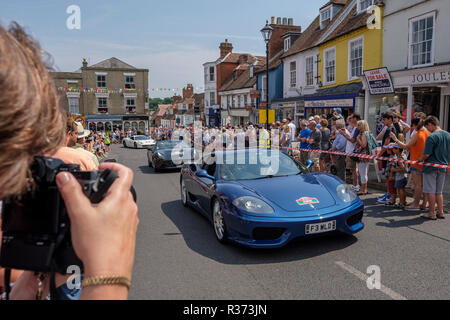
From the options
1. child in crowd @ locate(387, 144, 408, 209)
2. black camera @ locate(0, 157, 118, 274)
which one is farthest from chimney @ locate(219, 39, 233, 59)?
black camera @ locate(0, 157, 118, 274)

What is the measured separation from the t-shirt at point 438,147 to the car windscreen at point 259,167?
2.18 metres

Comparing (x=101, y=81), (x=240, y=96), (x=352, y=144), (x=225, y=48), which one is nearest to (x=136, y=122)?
(x=101, y=81)

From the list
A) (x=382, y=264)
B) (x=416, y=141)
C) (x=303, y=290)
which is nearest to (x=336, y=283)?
(x=303, y=290)

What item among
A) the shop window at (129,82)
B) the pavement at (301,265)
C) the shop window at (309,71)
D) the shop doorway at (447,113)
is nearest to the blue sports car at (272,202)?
the pavement at (301,265)

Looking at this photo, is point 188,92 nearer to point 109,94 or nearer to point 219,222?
point 109,94

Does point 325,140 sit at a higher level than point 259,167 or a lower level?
higher

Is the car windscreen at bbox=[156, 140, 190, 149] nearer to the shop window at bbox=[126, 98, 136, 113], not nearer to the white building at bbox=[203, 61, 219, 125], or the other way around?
the white building at bbox=[203, 61, 219, 125]

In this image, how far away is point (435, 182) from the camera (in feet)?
20.0

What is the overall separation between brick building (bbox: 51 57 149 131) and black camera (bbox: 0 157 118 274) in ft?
157

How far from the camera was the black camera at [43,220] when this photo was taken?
959 mm

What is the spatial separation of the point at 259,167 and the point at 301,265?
7.25 ft

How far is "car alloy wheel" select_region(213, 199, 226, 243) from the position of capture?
5.00m

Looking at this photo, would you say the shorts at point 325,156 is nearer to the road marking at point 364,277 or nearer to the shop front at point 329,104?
the road marking at point 364,277

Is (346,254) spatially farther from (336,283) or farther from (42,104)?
(42,104)
